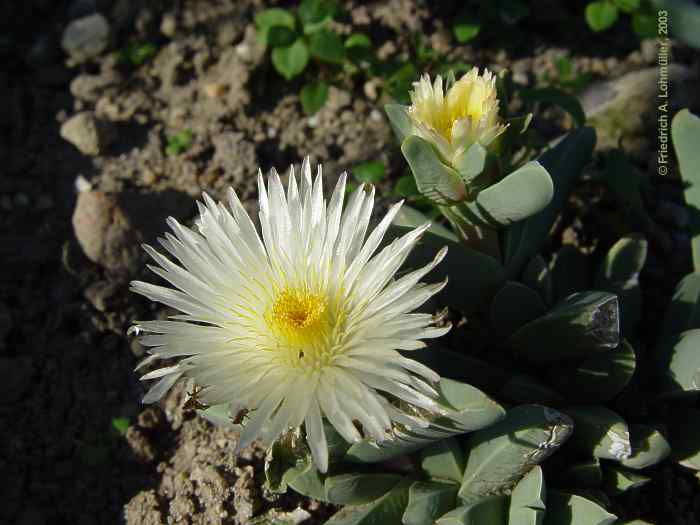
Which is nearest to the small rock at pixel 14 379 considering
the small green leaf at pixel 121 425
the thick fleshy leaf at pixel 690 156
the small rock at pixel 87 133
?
the small green leaf at pixel 121 425

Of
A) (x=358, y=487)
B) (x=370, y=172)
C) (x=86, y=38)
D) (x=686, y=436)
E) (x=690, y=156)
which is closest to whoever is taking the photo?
(x=358, y=487)

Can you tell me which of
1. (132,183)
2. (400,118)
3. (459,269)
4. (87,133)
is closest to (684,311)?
(459,269)

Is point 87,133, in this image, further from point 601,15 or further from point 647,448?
point 647,448

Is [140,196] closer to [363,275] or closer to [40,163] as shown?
[40,163]

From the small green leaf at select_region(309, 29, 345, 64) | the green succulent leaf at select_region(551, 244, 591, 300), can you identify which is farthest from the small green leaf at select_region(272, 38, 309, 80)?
the green succulent leaf at select_region(551, 244, 591, 300)

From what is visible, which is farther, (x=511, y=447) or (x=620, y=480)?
(x=620, y=480)

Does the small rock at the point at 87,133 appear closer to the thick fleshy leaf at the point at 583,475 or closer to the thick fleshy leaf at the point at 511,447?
the thick fleshy leaf at the point at 511,447

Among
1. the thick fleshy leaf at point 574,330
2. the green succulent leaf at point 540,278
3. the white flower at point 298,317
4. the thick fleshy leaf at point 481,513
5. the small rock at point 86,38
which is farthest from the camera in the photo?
the small rock at point 86,38
